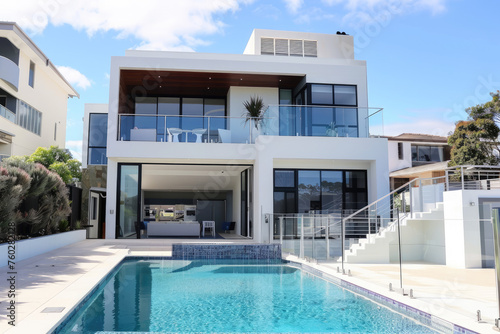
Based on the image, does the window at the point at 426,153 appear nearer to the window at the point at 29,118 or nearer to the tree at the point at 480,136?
the tree at the point at 480,136

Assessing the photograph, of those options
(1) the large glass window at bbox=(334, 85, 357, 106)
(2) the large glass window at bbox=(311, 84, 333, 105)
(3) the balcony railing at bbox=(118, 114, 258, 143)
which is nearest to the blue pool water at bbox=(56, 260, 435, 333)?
(3) the balcony railing at bbox=(118, 114, 258, 143)

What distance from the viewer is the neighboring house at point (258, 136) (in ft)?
45.7

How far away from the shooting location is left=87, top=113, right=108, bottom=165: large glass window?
67.4ft

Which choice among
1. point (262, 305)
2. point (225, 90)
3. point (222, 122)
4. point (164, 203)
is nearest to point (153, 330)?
point (262, 305)

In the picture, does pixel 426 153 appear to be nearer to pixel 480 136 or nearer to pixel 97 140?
pixel 480 136

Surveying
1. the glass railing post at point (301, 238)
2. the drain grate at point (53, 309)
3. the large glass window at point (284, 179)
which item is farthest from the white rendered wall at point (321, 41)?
the drain grate at point (53, 309)

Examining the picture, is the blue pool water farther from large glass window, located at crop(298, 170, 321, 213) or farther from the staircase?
large glass window, located at crop(298, 170, 321, 213)

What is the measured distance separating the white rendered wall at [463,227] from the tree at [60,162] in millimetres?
16573

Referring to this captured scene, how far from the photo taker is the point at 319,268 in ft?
29.9

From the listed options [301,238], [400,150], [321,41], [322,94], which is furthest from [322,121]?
[400,150]

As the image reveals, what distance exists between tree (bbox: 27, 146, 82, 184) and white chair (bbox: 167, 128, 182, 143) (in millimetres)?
8292

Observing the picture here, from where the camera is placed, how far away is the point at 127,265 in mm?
10031

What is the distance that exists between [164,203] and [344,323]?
68.3 ft

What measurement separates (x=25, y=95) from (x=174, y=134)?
15.3 metres
